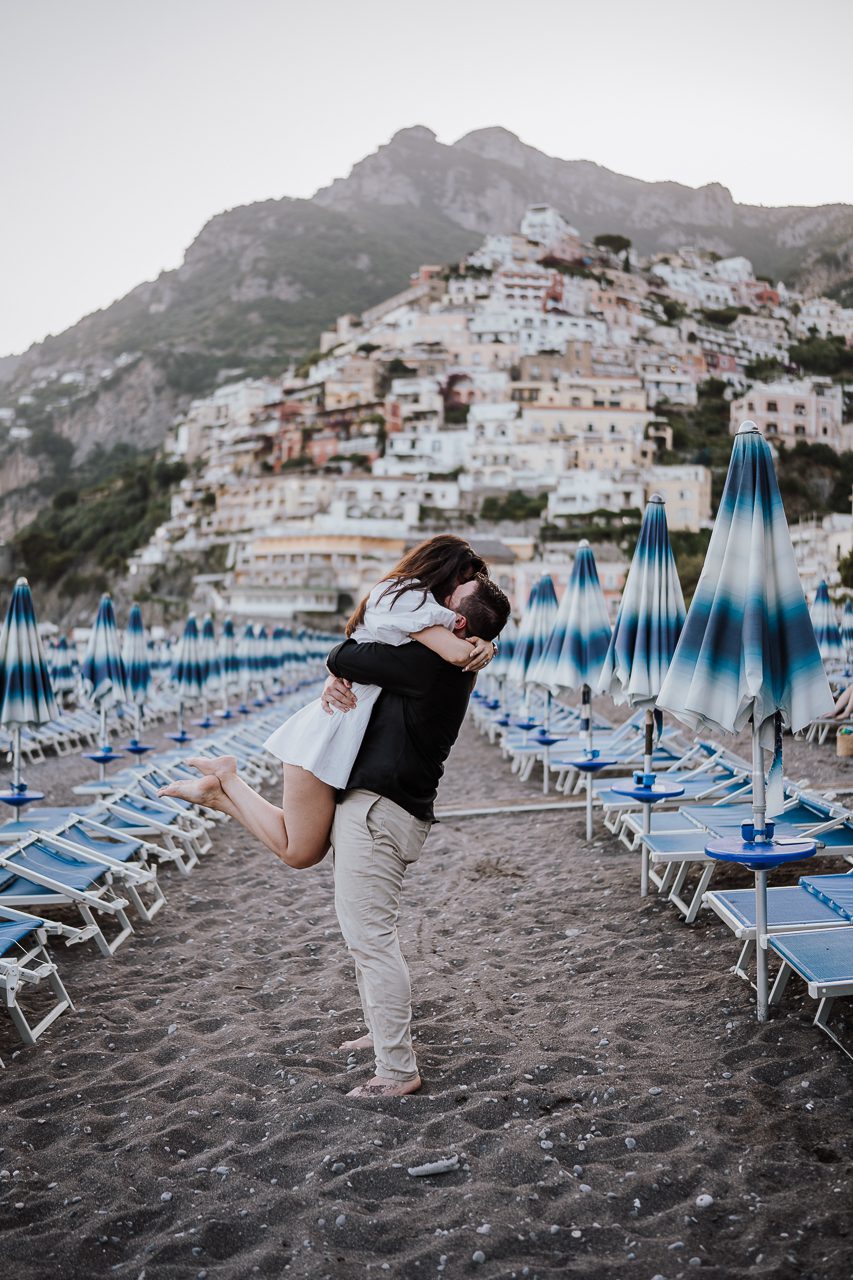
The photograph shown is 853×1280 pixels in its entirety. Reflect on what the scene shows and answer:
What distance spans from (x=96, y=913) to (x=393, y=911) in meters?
3.45

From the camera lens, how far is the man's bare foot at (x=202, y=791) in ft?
10.6

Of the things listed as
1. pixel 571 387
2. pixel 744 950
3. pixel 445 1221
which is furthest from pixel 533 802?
pixel 571 387

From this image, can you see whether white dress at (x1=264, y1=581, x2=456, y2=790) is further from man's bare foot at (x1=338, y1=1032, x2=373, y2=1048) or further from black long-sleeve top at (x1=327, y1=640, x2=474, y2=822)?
man's bare foot at (x1=338, y1=1032, x2=373, y2=1048)

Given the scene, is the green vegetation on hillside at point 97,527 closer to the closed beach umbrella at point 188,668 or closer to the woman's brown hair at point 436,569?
the closed beach umbrella at point 188,668

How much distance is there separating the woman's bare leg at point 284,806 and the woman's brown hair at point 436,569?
50cm

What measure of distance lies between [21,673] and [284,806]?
519 centimetres

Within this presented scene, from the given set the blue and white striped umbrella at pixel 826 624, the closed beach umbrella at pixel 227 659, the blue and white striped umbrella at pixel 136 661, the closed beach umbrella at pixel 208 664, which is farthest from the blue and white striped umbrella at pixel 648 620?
the closed beach umbrella at pixel 227 659

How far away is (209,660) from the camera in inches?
656

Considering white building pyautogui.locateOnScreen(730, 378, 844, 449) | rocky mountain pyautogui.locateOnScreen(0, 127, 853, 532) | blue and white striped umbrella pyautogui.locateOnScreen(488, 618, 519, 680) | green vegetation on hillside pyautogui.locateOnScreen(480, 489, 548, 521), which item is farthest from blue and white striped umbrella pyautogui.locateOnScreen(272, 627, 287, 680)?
rocky mountain pyautogui.locateOnScreen(0, 127, 853, 532)

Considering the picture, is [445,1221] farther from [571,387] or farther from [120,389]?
[120,389]

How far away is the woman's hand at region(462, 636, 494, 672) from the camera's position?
296 centimetres

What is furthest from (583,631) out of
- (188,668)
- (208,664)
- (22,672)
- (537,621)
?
(208,664)

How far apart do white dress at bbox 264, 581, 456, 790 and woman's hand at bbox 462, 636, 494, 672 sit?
0.30 feet

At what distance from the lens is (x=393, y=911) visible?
309 centimetres
